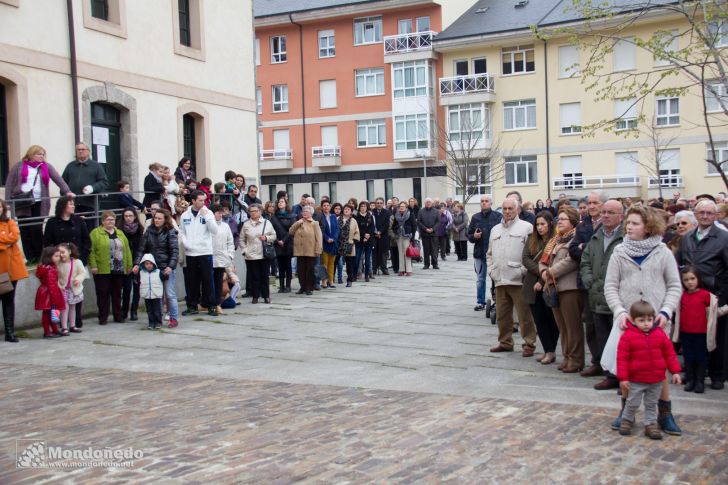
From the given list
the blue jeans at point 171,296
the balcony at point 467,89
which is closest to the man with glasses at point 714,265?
the blue jeans at point 171,296

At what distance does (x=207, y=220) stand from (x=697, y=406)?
8.94m

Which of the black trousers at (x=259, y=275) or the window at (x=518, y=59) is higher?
the window at (x=518, y=59)

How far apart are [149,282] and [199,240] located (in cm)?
154

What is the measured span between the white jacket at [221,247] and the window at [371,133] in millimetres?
37724

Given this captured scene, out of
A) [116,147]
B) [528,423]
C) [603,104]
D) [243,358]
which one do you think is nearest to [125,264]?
[243,358]

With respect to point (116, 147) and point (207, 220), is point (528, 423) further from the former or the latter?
point (116, 147)

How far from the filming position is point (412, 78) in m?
50.4

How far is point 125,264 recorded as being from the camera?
13.4 meters

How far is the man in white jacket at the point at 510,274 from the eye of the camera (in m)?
10.3

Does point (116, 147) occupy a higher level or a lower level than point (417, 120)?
lower

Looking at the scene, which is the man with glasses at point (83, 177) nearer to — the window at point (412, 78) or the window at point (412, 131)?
the window at point (412, 131)

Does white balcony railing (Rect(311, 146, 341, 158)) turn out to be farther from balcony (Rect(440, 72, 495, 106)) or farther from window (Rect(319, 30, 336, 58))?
balcony (Rect(440, 72, 495, 106))

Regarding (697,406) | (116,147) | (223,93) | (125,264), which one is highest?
(223,93)

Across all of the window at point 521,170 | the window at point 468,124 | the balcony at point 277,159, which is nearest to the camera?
the window at point 521,170
